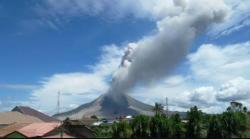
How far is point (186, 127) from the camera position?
83812 millimetres

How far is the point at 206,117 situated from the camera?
86812 millimetres

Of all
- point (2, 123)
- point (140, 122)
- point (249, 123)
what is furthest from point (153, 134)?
point (2, 123)

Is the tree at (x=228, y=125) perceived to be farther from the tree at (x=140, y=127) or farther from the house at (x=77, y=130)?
the house at (x=77, y=130)

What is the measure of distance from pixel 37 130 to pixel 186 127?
30383 mm

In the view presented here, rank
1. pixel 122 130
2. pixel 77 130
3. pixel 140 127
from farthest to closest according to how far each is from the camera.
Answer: pixel 77 130 → pixel 140 127 → pixel 122 130

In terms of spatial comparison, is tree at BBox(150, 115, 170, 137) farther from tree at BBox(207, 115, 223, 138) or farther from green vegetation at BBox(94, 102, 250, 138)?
tree at BBox(207, 115, 223, 138)

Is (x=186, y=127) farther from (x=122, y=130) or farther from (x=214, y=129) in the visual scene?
(x=122, y=130)

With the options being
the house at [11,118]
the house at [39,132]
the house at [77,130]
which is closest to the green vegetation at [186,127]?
the house at [77,130]

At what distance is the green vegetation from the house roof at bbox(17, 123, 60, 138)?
9782 mm

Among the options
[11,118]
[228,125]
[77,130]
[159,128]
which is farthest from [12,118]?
[228,125]

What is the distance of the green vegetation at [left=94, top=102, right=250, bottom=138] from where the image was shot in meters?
80.4

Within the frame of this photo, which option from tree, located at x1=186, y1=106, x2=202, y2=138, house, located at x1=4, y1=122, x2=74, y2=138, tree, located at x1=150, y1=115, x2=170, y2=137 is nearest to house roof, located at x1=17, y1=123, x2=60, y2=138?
house, located at x1=4, y1=122, x2=74, y2=138

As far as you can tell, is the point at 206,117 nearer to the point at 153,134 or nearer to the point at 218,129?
the point at 218,129

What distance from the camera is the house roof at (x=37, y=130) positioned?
266 ft
